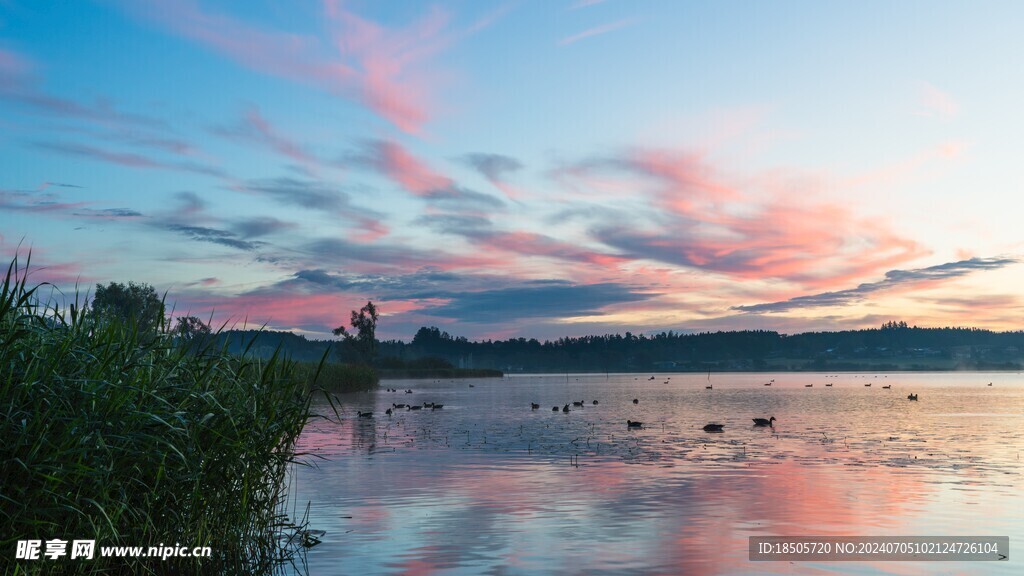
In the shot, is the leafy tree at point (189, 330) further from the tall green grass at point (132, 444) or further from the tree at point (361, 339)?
the tree at point (361, 339)

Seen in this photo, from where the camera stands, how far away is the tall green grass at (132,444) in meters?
9.96

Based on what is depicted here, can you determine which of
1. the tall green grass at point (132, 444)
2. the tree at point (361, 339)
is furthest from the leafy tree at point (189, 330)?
the tree at point (361, 339)

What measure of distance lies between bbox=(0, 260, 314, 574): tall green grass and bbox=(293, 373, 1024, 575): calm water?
240 cm

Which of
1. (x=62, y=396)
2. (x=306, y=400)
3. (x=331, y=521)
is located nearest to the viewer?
(x=62, y=396)

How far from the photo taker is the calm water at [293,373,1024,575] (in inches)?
587

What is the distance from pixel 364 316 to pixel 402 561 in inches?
6474

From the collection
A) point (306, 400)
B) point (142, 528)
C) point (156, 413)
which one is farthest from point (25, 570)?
point (306, 400)

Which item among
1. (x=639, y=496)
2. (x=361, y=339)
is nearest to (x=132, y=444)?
(x=639, y=496)

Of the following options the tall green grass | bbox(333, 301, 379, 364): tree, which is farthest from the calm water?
bbox(333, 301, 379, 364): tree

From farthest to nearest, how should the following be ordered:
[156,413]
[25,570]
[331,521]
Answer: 1. [331,521]
2. [156,413]
3. [25,570]

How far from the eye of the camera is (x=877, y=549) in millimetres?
15820

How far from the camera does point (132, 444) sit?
433 inches

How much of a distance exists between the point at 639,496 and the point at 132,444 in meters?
13.8

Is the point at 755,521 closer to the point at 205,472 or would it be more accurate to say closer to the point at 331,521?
the point at 331,521
